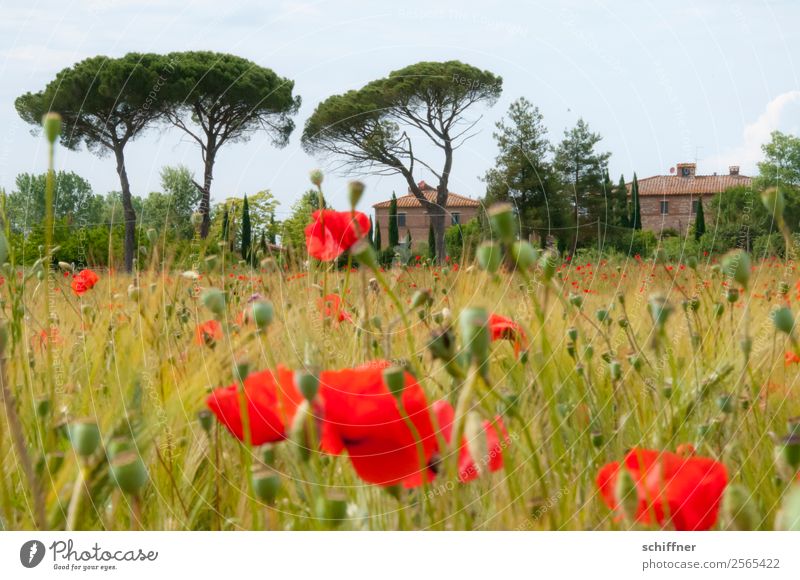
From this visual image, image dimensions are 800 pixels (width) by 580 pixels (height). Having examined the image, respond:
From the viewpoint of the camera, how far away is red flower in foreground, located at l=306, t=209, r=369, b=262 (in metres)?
0.69

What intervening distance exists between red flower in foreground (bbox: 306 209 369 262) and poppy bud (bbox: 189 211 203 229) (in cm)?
13

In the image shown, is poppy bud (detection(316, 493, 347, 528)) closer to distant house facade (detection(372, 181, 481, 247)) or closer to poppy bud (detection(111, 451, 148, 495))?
poppy bud (detection(111, 451, 148, 495))

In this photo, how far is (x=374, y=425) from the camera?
0.35 metres

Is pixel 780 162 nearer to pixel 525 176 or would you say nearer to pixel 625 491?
pixel 525 176

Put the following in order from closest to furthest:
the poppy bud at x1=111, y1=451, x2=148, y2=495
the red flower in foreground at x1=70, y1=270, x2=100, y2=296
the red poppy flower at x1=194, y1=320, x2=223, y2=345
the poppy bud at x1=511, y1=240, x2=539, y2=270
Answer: the poppy bud at x1=111, y1=451, x2=148, y2=495, the poppy bud at x1=511, y1=240, x2=539, y2=270, the red poppy flower at x1=194, y1=320, x2=223, y2=345, the red flower in foreground at x1=70, y1=270, x2=100, y2=296

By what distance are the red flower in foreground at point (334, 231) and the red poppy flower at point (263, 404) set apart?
0.29 m

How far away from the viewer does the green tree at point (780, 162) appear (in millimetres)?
700

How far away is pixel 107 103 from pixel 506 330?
0.53 meters

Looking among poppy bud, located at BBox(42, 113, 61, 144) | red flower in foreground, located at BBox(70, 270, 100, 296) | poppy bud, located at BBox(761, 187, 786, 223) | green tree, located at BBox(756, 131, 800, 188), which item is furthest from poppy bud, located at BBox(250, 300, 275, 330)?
red flower in foreground, located at BBox(70, 270, 100, 296)

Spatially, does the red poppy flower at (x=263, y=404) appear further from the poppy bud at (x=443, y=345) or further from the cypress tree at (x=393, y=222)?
the cypress tree at (x=393, y=222)

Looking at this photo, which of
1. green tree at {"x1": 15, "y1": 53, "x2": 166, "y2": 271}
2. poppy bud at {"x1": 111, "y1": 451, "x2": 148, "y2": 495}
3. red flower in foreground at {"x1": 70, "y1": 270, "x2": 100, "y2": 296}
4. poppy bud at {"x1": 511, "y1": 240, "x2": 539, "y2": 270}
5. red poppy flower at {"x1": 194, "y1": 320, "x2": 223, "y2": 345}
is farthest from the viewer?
red flower in foreground at {"x1": 70, "y1": 270, "x2": 100, "y2": 296}

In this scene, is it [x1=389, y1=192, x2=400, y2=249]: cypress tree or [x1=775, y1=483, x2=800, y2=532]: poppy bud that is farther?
[x1=389, y1=192, x2=400, y2=249]: cypress tree

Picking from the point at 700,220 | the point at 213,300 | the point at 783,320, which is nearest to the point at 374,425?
the point at 213,300
